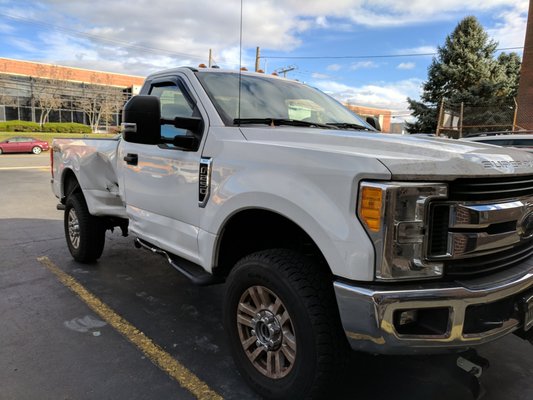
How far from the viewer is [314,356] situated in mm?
2174

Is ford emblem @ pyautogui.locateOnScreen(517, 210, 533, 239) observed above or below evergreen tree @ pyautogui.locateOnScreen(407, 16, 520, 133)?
below

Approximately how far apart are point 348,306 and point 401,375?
1.28 meters

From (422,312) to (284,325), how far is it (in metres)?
0.75

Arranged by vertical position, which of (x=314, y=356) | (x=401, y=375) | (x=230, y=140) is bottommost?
(x=401, y=375)

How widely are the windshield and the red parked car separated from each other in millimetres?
29106

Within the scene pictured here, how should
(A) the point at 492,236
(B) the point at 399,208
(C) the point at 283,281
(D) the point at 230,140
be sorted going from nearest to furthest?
(B) the point at 399,208, (A) the point at 492,236, (C) the point at 283,281, (D) the point at 230,140

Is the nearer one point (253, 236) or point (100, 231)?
point (253, 236)

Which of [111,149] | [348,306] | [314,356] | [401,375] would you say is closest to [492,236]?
[348,306]

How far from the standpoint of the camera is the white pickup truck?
1951mm

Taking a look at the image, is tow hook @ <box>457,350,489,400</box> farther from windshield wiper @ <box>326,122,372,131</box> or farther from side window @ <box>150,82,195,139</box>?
side window @ <box>150,82,195,139</box>

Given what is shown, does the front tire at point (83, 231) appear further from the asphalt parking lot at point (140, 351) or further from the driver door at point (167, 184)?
the driver door at point (167, 184)

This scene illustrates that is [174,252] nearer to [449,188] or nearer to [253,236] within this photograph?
[253,236]

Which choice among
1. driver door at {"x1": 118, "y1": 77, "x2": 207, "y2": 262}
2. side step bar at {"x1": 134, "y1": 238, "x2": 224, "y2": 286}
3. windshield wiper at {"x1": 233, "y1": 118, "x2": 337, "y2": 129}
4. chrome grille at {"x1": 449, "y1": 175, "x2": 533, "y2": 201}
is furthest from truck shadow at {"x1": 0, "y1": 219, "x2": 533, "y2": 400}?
windshield wiper at {"x1": 233, "y1": 118, "x2": 337, "y2": 129}

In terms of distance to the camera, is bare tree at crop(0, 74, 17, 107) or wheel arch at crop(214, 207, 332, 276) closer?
wheel arch at crop(214, 207, 332, 276)
